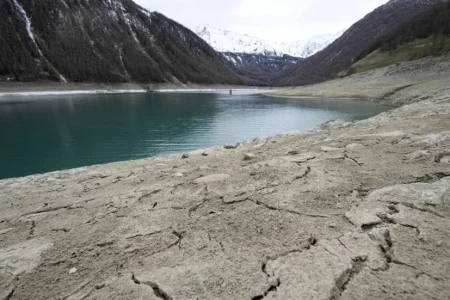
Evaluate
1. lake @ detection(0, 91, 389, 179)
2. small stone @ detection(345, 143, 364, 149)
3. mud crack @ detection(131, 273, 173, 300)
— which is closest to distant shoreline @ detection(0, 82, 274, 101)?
lake @ detection(0, 91, 389, 179)

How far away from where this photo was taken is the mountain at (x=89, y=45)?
361 feet

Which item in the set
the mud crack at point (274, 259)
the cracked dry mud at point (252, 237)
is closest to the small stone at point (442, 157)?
the cracked dry mud at point (252, 237)

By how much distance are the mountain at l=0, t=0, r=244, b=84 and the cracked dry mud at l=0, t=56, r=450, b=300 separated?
4271 inches

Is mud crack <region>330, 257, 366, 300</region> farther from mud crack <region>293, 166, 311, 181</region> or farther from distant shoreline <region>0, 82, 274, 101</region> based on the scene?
distant shoreline <region>0, 82, 274, 101</region>

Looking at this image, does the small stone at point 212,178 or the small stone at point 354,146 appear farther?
the small stone at point 354,146

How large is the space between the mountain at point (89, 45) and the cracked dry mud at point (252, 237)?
108481mm

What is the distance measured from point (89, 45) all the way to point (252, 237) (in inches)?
6157

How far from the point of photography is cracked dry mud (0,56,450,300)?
2.45 m

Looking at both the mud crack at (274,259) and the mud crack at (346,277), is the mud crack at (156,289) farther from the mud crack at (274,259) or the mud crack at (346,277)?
the mud crack at (346,277)

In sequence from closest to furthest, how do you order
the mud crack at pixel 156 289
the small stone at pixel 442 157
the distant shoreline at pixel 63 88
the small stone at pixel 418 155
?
the mud crack at pixel 156 289 < the small stone at pixel 442 157 < the small stone at pixel 418 155 < the distant shoreline at pixel 63 88

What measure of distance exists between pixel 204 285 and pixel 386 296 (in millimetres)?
1493

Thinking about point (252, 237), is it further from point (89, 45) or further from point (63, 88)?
point (89, 45)

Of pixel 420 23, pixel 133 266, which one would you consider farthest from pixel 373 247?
pixel 420 23

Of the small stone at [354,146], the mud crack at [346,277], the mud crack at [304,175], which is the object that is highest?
the small stone at [354,146]
